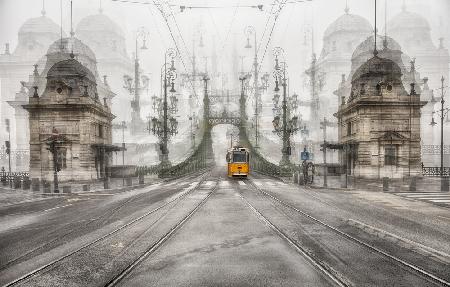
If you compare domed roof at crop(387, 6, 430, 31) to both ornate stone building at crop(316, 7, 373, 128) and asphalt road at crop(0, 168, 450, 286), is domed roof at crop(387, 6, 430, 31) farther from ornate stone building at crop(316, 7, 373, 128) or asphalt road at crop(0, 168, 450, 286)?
asphalt road at crop(0, 168, 450, 286)

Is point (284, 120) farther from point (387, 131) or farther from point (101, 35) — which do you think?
point (101, 35)

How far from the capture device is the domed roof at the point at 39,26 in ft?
252

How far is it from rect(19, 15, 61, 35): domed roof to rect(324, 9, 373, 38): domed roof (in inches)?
2151

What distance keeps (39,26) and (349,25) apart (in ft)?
198

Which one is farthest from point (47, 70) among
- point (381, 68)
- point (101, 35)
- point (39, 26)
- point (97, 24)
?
point (381, 68)

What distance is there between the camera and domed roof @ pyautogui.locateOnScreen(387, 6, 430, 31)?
76875 mm

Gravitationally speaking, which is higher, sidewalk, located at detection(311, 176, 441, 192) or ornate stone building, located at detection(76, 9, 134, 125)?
ornate stone building, located at detection(76, 9, 134, 125)

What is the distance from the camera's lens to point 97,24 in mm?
89375

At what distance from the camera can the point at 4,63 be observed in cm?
7538

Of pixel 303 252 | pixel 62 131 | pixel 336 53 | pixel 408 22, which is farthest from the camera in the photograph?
pixel 336 53

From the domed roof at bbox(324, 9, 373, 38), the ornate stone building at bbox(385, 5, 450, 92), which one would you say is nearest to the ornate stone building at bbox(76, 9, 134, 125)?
the domed roof at bbox(324, 9, 373, 38)

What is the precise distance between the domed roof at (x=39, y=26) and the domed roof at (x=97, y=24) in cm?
948

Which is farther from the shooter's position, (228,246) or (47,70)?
(47,70)

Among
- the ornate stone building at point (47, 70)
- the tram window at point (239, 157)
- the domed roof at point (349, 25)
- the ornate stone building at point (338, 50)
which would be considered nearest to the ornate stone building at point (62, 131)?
the tram window at point (239, 157)
